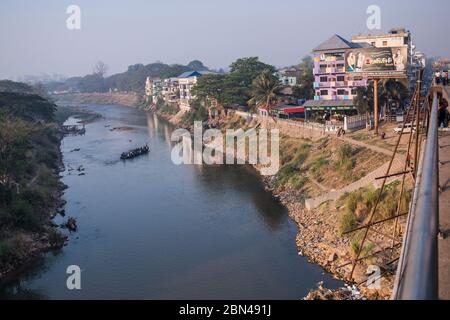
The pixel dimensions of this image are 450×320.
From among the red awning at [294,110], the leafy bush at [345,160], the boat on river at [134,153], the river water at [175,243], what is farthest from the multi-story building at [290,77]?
the leafy bush at [345,160]

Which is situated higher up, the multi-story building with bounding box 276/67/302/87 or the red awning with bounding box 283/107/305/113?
the multi-story building with bounding box 276/67/302/87

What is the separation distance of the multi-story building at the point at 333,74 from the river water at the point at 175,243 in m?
20.1

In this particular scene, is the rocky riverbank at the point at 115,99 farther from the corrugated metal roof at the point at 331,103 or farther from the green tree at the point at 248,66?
the corrugated metal roof at the point at 331,103

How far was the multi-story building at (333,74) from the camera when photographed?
6381 cm

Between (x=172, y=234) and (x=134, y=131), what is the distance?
6261cm

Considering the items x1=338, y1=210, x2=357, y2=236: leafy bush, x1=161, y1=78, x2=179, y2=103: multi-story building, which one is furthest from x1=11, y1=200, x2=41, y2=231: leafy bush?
x1=161, y1=78, x2=179, y2=103: multi-story building

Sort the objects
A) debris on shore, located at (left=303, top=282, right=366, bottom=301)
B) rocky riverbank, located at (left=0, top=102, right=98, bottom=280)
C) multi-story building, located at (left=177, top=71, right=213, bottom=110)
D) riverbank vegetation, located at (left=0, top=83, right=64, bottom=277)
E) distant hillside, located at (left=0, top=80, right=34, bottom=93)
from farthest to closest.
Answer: distant hillside, located at (left=0, top=80, right=34, bottom=93) < multi-story building, located at (left=177, top=71, right=213, bottom=110) < riverbank vegetation, located at (left=0, top=83, right=64, bottom=277) < rocky riverbank, located at (left=0, top=102, right=98, bottom=280) < debris on shore, located at (left=303, top=282, right=366, bottom=301)

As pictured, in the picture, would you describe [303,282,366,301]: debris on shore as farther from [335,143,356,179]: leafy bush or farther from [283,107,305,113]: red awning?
[283,107,305,113]: red awning

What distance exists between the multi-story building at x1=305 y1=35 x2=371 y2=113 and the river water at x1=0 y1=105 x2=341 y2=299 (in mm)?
20085

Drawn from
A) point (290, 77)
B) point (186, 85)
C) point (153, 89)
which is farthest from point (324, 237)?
point (153, 89)

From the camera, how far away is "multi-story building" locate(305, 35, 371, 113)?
63.8 meters

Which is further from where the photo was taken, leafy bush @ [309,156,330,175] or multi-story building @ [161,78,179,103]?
multi-story building @ [161,78,179,103]

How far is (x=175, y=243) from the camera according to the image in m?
32.5
